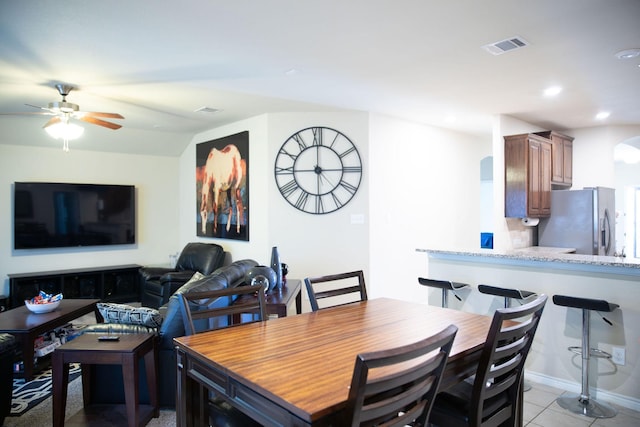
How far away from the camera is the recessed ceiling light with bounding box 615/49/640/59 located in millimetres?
2949

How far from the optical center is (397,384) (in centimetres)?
118

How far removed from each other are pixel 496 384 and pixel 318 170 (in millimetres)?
3327

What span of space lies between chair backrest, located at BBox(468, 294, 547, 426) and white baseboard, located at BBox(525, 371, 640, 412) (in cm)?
154

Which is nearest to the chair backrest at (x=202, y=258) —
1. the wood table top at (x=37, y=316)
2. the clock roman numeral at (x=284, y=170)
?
the clock roman numeral at (x=284, y=170)

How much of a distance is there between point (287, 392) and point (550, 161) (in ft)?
16.9

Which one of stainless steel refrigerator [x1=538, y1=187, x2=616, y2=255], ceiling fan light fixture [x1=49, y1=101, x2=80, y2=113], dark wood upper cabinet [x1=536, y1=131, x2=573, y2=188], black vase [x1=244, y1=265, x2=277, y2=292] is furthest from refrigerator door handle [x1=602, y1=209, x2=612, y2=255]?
ceiling fan light fixture [x1=49, y1=101, x2=80, y2=113]

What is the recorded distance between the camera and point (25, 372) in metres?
3.17

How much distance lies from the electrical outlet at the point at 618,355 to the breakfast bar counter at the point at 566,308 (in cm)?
2

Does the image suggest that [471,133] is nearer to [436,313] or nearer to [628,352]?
[628,352]

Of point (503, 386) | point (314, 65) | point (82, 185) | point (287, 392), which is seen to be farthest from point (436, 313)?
point (82, 185)

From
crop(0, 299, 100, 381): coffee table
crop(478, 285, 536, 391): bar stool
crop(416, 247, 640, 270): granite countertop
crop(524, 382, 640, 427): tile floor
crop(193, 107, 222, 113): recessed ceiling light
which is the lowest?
crop(524, 382, 640, 427): tile floor

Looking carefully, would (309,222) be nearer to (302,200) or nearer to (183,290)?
(302,200)

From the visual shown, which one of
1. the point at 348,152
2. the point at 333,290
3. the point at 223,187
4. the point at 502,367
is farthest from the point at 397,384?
the point at 223,187

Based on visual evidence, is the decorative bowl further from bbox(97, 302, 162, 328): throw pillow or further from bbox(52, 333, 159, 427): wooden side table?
bbox(52, 333, 159, 427): wooden side table
